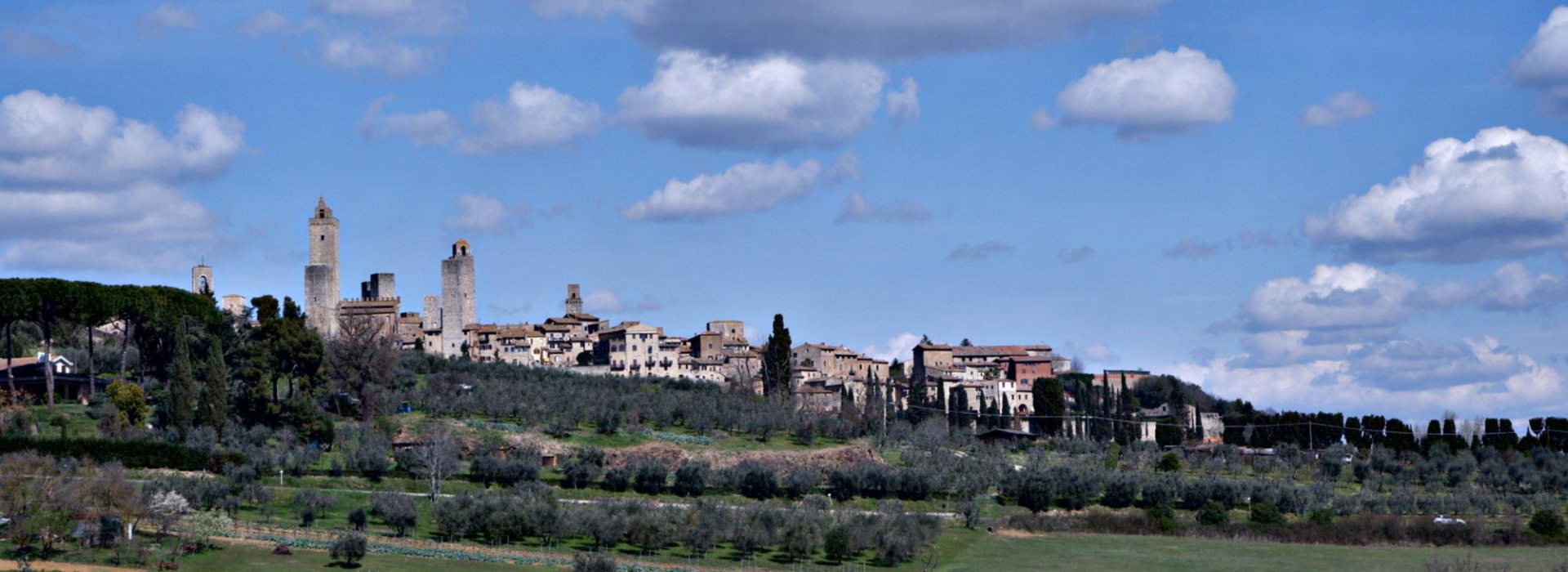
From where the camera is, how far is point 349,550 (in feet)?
144

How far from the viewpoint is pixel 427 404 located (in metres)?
76.8

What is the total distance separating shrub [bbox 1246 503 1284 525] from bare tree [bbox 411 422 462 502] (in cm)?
2741

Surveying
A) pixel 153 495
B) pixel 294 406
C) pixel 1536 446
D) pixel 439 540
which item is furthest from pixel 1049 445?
pixel 153 495

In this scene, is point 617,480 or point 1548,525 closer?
point 1548,525

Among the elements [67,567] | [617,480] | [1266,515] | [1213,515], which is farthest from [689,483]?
[67,567]

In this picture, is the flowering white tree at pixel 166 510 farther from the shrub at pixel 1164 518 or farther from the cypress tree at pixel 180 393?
the shrub at pixel 1164 518

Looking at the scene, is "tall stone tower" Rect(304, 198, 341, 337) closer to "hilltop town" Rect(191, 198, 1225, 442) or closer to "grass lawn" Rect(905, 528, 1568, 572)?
"hilltop town" Rect(191, 198, 1225, 442)

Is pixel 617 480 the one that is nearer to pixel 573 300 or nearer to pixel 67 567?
pixel 67 567

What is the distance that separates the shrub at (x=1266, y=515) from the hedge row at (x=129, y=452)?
1345 inches

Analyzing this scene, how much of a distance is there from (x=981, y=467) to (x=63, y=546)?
3754 centimetres

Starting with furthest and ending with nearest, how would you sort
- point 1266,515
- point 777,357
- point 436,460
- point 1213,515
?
1. point 777,357
2. point 1266,515
3. point 1213,515
4. point 436,460

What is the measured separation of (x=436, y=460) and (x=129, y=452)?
31.7 ft

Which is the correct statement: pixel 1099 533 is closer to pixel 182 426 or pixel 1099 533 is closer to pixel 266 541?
pixel 266 541

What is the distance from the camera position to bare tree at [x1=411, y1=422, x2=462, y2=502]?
57.3 metres
